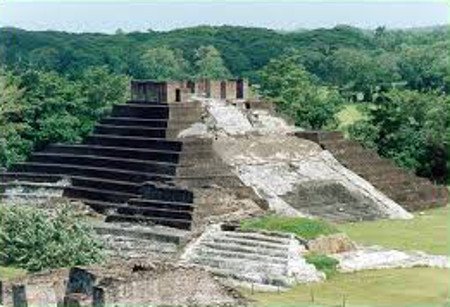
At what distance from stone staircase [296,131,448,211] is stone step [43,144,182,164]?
4709 mm

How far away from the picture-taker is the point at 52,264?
21.1m

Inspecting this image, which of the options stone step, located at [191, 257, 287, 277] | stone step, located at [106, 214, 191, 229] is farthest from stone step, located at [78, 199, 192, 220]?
stone step, located at [191, 257, 287, 277]

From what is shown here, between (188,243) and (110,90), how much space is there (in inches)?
941

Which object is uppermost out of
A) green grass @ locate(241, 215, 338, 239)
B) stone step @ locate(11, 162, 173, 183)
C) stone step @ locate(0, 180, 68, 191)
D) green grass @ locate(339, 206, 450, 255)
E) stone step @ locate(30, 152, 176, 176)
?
stone step @ locate(30, 152, 176, 176)

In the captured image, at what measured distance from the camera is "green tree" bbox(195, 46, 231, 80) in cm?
7931

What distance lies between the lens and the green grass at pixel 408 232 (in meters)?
24.3

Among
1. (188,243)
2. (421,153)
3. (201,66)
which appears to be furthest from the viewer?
(201,66)

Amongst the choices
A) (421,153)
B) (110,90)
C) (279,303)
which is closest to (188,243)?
(279,303)

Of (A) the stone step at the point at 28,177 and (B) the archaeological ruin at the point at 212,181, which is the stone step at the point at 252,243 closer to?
(B) the archaeological ruin at the point at 212,181

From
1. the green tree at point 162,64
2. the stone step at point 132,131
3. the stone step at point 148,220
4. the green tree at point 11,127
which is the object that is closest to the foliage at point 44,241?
the stone step at point 148,220

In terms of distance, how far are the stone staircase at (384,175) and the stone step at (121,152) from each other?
4.71 m

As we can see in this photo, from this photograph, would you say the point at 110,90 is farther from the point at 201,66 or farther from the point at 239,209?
the point at 201,66

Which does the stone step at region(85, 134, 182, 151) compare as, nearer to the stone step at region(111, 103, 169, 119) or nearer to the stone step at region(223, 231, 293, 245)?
the stone step at region(111, 103, 169, 119)

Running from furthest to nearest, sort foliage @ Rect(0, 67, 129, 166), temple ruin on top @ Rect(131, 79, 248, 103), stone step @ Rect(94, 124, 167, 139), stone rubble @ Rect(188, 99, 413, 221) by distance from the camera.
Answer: foliage @ Rect(0, 67, 129, 166) < temple ruin on top @ Rect(131, 79, 248, 103) < stone step @ Rect(94, 124, 167, 139) < stone rubble @ Rect(188, 99, 413, 221)
